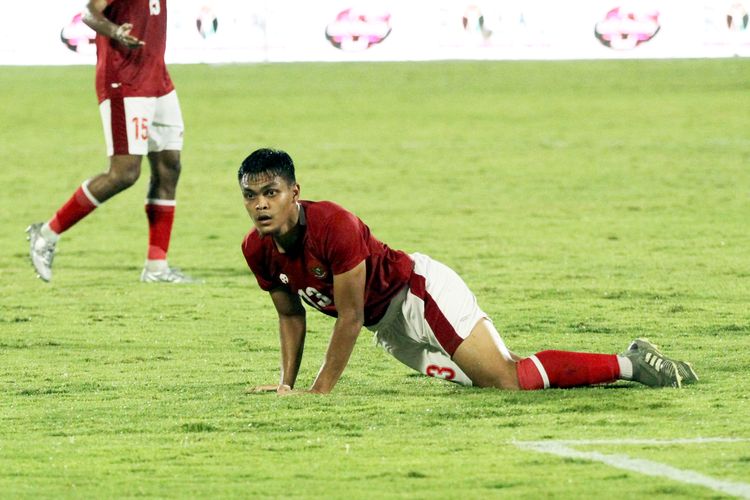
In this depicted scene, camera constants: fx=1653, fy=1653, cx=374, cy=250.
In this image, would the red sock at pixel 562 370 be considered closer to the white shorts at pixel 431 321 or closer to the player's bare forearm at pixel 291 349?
the white shorts at pixel 431 321

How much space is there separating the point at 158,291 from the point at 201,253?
79.9 inches

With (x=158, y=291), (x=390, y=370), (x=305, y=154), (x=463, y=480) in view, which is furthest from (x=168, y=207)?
(x=305, y=154)

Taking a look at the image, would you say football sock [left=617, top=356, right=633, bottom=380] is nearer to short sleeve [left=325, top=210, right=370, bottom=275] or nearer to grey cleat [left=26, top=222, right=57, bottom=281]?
short sleeve [left=325, top=210, right=370, bottom=275]

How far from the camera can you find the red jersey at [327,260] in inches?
253

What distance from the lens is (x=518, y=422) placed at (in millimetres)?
6070

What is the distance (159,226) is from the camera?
35.6ft

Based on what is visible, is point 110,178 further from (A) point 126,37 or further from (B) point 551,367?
(B) point 551,367

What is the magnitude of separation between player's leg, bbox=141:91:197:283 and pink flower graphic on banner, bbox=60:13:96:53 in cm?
1652

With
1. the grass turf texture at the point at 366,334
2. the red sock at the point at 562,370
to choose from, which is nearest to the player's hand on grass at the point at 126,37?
the grass turf texture at the point at 366,334

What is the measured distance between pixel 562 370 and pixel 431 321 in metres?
0.57

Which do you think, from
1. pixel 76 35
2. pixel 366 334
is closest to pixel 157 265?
pixel 366 334

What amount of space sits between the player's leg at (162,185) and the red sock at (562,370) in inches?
176

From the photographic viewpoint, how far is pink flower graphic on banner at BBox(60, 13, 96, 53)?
89.9 feet

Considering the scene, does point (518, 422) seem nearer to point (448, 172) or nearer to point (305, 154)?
point (448, 172)
